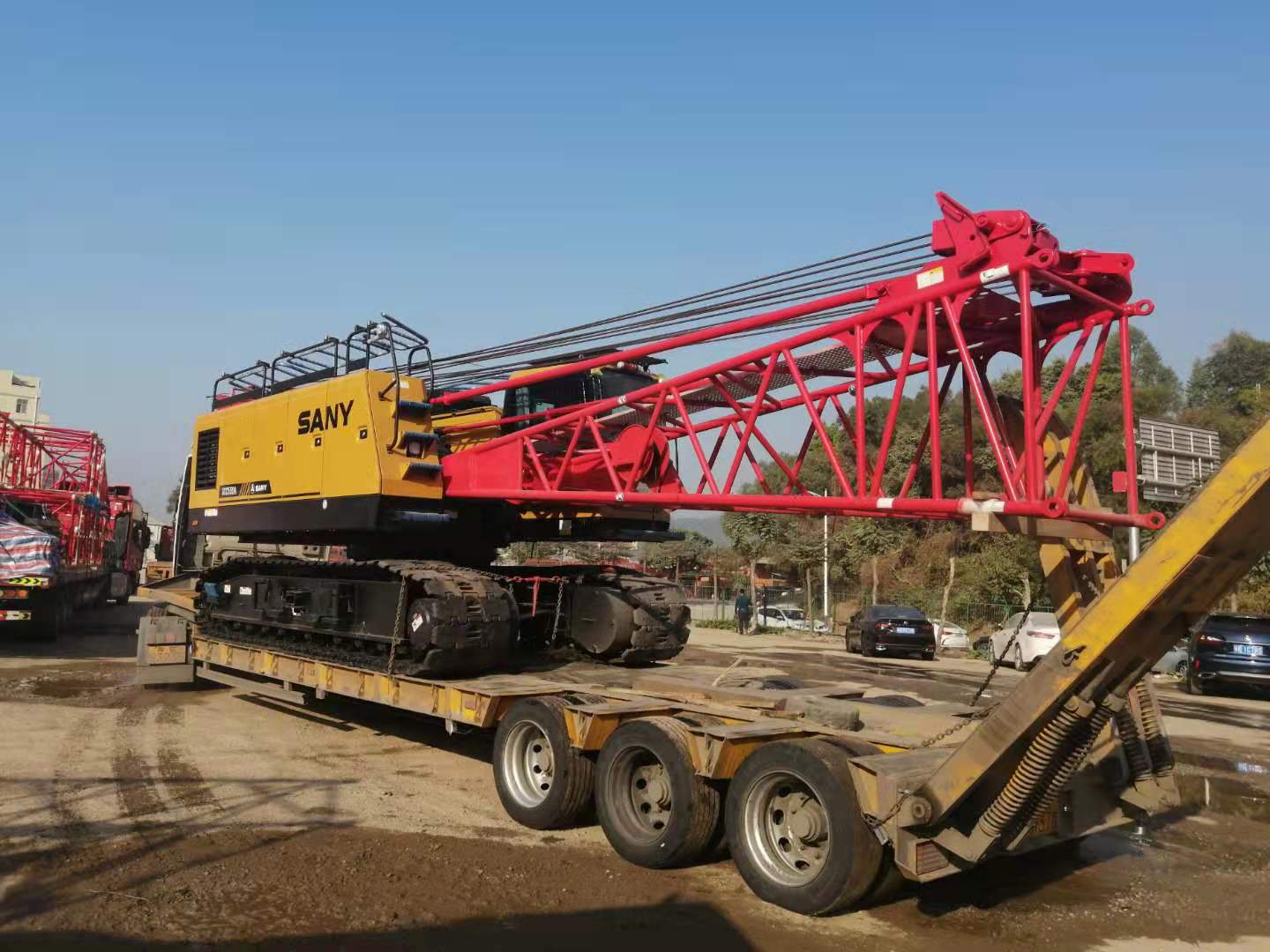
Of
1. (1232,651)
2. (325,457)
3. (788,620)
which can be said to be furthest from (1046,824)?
(788,620)

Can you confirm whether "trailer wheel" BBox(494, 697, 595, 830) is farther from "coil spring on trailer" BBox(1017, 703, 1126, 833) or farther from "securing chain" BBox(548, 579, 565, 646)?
"coil spring on trailer" BBox(1017, 703, 1126, 833)

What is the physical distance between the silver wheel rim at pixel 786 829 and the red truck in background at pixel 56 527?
15521 millimetres

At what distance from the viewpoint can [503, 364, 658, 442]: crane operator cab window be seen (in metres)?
10.1

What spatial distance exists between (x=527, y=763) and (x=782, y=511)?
2.73m

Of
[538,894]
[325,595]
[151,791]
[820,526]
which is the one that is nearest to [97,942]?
[538,894]

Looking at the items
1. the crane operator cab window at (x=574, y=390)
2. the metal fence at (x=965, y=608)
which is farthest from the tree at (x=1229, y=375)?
the crane operator cab window at (x=574, y=390)

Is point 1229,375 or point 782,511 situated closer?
point 782,511

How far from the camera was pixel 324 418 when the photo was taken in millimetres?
9930

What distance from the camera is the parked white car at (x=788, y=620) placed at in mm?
34469

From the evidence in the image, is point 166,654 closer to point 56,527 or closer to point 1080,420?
point 56,527

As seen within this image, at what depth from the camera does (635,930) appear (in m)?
5.02

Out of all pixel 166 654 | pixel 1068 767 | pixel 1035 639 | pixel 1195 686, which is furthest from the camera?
pixel 1035 639

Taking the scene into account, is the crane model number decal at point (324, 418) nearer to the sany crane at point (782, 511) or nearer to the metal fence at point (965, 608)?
the sany crane at point (782, 511)

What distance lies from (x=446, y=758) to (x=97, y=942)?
184 inches
